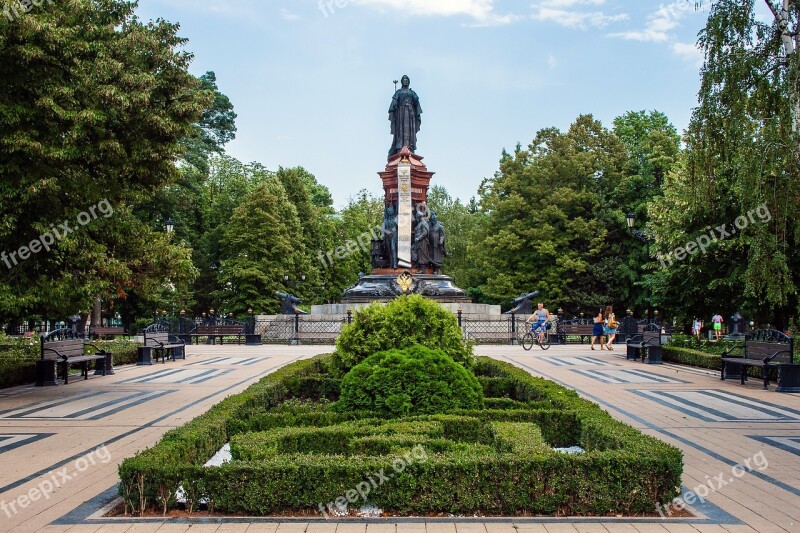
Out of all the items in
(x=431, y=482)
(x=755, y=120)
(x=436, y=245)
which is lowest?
(x=431, y=482)

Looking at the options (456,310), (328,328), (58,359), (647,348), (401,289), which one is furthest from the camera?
(401,289)

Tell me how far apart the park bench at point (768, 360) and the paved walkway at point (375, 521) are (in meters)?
0.33

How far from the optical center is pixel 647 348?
70.4ft

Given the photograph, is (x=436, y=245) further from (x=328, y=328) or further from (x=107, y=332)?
(x=107, y=332)

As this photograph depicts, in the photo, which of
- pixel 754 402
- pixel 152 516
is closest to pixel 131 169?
pixel 152 516

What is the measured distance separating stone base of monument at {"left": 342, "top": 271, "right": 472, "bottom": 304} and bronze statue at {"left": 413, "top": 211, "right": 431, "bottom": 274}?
73 cm

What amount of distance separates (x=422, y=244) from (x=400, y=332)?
25180 mm

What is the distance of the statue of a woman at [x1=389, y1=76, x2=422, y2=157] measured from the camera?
→ 37531mm

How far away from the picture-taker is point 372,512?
19.1ft

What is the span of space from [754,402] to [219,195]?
4587 centimetres

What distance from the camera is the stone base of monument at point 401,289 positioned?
110 ft

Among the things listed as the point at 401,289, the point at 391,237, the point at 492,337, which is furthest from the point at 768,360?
the point at 391,237

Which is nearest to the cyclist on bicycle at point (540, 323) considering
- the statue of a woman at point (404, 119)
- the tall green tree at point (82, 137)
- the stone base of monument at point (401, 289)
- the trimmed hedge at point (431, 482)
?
the stone base of monument at point (401, 289)

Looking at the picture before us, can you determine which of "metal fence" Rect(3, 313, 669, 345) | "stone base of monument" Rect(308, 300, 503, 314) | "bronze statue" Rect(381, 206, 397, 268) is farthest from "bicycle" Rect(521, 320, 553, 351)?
"bronze statue" Rect(381, 206, 397, 268)
